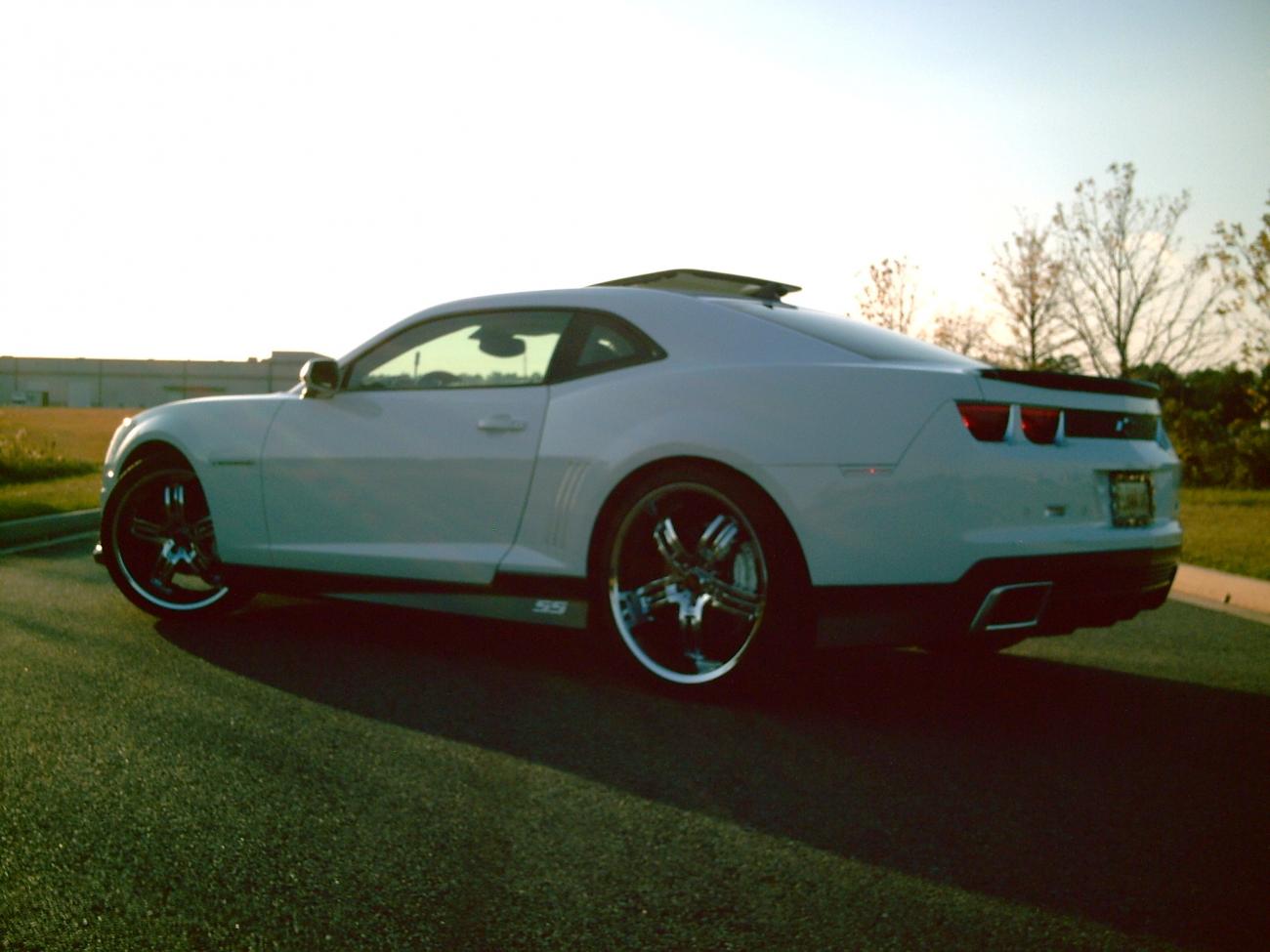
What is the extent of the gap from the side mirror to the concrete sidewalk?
14.2 feet

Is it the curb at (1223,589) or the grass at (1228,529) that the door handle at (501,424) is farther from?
the grass at (1228,529)

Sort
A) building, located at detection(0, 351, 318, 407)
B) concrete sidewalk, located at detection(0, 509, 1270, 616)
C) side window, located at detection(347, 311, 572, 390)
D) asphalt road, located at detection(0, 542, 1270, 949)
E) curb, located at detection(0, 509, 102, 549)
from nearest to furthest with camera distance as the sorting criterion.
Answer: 1. asphalt road, located at detection(0, 542, 1270, 949)
2. side window, located at detection(347, 311, 572, 390)
3. concrete sidewalk, located at detection(0, 509, 1270, 616)
4. curb, located at detection(0, 509, 102, 549)
5. building, located at detection(0, 351, 318, 407)

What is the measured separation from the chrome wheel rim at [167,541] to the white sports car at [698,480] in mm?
239

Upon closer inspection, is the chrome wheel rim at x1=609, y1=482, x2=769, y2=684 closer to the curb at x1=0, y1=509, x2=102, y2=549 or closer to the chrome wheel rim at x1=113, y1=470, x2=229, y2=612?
the chrome wheel rim at x1=113, y1=470, x2=229, y2=612

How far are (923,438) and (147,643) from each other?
358 cm

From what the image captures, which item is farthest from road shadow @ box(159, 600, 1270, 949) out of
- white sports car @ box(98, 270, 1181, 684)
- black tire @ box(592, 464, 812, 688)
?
white sports car @ box(98, 270, 1181, 684)

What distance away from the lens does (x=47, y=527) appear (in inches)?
445

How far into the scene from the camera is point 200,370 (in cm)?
8044

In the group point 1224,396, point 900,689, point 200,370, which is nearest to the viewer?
point 900,689

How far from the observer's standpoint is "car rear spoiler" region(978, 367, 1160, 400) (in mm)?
4457

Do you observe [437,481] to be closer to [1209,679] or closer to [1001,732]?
[1001,732]

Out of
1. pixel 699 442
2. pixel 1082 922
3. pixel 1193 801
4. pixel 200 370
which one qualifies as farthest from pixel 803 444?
pixel 200 370

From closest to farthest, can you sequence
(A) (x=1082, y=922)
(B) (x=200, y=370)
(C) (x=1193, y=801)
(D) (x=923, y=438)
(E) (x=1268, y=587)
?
1. (A) (x=1082, y=922)
2. (C) (x=1193, y=801)
3. (D) (x=923, y=438)
4. (E) (x=1268, y=587)
5. (B) (x=200, y=370)

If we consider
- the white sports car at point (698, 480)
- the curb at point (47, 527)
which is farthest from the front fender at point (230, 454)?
the curb at point (47, 527)
